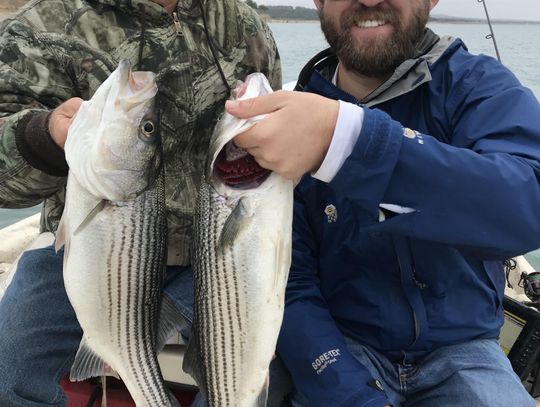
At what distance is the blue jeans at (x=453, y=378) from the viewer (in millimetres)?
2197

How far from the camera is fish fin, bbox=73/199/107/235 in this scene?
191 cm

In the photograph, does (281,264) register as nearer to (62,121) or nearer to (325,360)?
(325,360)

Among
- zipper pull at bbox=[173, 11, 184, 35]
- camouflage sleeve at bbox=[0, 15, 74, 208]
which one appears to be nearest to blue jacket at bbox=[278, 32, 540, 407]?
zipper pull at bbox=[173, 11, 184, 35]

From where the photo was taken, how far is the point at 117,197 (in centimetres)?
194

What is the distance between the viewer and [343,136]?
62.7 inches

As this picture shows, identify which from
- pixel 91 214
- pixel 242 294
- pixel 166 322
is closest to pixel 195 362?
pixel 166 322

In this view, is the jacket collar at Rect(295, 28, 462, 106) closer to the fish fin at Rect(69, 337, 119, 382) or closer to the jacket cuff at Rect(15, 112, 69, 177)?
the jacket cuff at Rect(15, 112, 69, 177)

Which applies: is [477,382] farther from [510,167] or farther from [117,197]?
[117,197]

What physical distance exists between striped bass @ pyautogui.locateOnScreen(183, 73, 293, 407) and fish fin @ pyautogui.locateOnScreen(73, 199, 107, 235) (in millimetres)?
379

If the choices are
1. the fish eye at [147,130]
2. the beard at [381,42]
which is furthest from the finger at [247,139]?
the beard at [381,42]

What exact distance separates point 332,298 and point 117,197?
121 cm

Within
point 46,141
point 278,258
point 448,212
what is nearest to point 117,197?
point 46,141

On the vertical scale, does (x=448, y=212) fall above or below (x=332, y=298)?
above

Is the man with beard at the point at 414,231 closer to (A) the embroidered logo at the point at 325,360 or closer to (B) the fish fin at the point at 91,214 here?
(A) the embroidered logo at the point at 325,360
